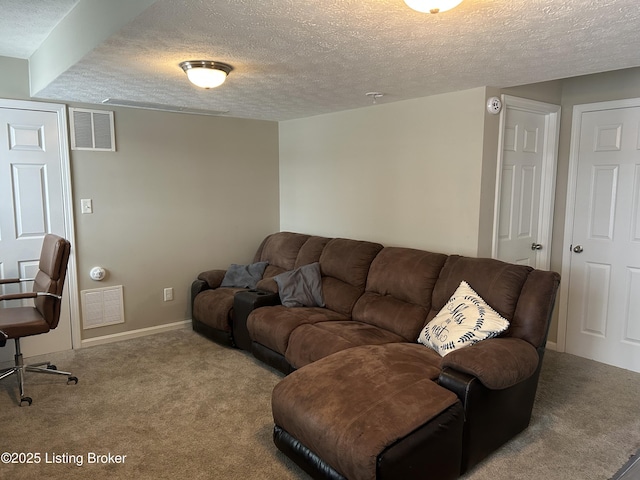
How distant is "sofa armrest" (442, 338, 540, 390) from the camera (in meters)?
2.15

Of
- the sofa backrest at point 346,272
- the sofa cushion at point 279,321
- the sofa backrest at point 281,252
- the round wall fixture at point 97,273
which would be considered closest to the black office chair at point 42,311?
the round wall fixture at point 97,273

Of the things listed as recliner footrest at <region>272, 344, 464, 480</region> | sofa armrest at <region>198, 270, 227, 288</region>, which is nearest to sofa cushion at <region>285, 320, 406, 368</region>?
recliner footrest at <region>272, 344, 464, 480</region>

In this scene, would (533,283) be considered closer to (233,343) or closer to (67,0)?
(233,343)

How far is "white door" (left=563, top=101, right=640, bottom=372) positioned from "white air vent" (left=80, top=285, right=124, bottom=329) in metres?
3.93

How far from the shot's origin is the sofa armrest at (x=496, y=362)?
215cm

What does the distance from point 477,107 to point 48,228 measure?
3.48 m

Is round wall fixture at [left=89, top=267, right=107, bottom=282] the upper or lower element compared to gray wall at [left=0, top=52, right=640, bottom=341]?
lower

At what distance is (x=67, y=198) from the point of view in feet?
12.3

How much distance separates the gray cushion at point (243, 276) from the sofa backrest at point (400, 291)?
1.26 meters

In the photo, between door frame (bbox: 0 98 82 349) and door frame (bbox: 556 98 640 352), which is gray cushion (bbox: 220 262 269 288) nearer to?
door frame (bbox: 0 98 82 349)

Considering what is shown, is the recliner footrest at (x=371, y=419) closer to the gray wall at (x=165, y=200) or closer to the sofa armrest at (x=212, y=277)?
the sofa armrest at (x=212, y=277)

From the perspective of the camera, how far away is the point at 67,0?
2.37 metres

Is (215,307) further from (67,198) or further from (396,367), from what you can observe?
(396,367)

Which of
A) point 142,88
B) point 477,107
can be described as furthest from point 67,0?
point 477,107
